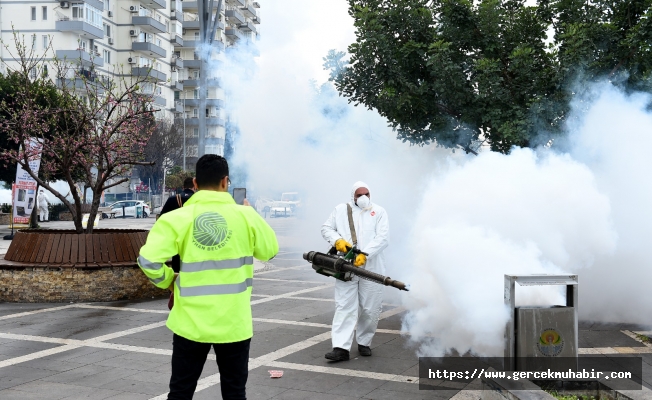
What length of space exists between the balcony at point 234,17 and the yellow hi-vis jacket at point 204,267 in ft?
113

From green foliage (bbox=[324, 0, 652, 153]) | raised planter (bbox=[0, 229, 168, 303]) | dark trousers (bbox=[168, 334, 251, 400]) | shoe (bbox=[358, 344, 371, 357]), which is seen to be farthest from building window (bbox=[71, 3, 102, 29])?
dark trousers (bbox=[168, 334, 251, 400])

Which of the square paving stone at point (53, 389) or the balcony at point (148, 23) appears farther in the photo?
the balcony at point (148, 23)

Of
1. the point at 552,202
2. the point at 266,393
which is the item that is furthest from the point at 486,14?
the point at 266,393

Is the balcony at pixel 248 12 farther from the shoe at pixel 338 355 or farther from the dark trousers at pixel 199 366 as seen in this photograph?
the dark trousers at pixel 199 366

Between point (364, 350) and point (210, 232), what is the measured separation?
142 inches

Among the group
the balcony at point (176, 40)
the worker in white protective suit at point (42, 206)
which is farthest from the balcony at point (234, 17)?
the balcony at point (176, 40)

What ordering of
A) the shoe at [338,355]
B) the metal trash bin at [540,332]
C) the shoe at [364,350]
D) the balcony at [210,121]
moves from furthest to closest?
1. the balcony at [210,121]
2. the shoe at [364,350]
3. the shoe at [338,355]
4. the metal trash bin at [540,332]

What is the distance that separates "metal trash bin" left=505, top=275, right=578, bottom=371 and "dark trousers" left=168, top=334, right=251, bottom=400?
2137mm

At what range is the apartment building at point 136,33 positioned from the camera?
49844 mm

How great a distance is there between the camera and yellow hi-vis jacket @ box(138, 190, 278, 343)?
12.0 ft

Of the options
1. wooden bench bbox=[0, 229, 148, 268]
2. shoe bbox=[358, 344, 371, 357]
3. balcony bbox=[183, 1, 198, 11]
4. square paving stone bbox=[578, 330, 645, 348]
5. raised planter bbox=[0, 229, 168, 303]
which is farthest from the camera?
balcony bbox=[183, 1, 198, 11]

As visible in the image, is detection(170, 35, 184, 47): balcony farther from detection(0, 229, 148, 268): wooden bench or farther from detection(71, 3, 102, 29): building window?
detection(0, 229, 148, 268): wooden bench

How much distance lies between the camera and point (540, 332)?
16.4 ft

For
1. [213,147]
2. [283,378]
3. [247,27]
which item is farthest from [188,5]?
[283,378]
